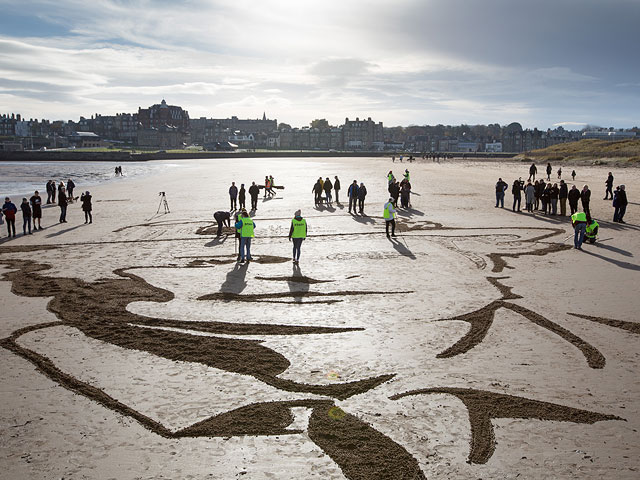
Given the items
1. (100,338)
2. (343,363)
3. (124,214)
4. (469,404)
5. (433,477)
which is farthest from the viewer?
(124,214)

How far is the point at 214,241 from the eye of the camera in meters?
18.7

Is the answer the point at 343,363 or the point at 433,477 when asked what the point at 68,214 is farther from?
the point at 433,477

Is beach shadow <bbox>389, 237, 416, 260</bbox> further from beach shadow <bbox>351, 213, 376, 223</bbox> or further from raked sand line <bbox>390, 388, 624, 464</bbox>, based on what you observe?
raked sand line <bbox>390, 388, 624, 464</bbox>

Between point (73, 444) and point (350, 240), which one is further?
point (350, 240)

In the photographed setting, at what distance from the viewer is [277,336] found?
9.30 meters

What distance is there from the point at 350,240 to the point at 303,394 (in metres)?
11.8

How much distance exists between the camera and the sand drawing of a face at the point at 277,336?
615 cm

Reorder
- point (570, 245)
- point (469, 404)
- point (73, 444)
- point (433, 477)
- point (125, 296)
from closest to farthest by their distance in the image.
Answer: point (433, 477), point (73, 444), point (469, 404), point (125, 296), point (570, 245)

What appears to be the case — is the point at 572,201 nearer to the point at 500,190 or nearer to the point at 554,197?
the point at 554,197

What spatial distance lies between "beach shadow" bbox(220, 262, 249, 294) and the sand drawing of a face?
0.03 meters

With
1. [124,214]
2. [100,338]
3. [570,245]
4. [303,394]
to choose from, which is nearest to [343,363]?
[303,394]

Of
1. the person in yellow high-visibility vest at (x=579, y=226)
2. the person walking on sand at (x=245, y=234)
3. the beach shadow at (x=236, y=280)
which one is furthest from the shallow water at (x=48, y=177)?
the person in yellow high-visibility vest at (x=579, y=226)

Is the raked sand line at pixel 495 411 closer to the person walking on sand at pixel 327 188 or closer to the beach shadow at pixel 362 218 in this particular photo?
the beach shadow at pixel 362 218

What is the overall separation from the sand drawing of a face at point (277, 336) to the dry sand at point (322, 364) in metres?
0.04
